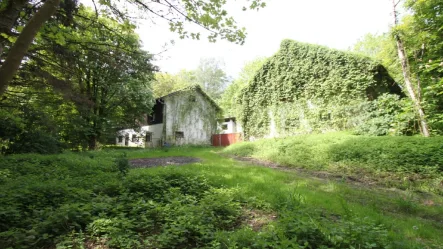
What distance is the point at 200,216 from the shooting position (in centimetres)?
314

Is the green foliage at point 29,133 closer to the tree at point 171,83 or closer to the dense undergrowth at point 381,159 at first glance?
the dense undergrowth at point 381,159

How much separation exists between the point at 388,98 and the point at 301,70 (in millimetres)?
5820

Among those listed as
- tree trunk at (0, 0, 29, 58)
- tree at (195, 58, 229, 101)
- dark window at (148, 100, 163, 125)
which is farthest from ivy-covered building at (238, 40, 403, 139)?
tree at (195, 58, 229, 101)

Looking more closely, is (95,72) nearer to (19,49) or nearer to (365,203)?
(19,49)

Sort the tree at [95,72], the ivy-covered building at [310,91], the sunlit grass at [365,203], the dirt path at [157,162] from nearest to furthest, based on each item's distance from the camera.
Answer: the sunlit grass at [365,203] < the tree at [95,72] < the dirt path at [157,162] < the ivy-covered building at [310,91]

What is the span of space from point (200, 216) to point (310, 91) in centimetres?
1381

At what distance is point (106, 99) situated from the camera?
1856 cm

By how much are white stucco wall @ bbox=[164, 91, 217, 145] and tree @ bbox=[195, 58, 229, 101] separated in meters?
23.6

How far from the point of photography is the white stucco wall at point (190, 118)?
23172 millimetres

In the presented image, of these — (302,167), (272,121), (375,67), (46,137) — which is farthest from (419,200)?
(46,137)

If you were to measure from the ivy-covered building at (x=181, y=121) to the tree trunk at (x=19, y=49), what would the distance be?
2068cm

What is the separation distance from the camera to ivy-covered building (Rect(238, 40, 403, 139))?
1270cm

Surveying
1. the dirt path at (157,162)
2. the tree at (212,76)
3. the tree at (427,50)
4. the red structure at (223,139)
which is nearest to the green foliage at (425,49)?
the tree at (427,50)

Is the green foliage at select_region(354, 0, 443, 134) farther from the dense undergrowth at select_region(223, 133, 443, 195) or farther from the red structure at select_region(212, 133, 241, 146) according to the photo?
the red structure at select_region(212, 133, 241, 146)
